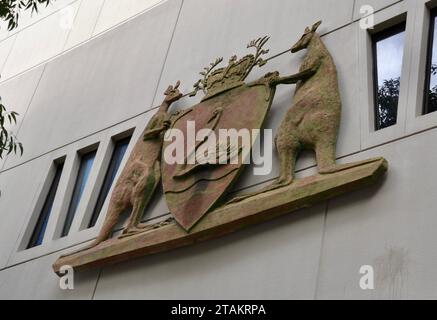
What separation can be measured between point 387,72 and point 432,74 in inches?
18.4

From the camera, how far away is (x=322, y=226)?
5965mm

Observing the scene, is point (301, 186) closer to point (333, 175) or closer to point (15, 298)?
point (333, 175)

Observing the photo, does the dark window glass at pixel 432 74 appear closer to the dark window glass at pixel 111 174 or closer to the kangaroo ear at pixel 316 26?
the kangaroo ear at pixel 316 26

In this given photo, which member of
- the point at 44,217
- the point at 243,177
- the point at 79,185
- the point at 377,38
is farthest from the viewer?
the point at 44,217

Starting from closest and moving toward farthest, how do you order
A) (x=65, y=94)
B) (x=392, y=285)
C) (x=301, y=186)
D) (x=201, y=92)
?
(x=392, y=285)
(x=301, y=186)
(x=201, y=92)
(x=65, y=94)

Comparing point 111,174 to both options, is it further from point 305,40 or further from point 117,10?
point 117,10

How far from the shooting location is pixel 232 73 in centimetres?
762

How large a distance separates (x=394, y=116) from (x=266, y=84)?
4.32 feet

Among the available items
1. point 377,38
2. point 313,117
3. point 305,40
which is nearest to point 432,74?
point 377,38

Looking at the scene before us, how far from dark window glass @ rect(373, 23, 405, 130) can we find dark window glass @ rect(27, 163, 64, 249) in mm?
4426

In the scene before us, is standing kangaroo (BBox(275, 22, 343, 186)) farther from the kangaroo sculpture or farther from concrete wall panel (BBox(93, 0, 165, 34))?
concrete wall panel (BBox(93, 0, 165, 34))

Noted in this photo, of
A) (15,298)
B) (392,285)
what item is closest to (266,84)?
(392,285)

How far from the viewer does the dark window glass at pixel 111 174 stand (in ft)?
27.7

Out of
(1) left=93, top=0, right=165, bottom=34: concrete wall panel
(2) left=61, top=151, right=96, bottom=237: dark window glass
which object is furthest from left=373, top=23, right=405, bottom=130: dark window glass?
(1) left=93, top=0, right=165, bottom=34: concrete wall panel
